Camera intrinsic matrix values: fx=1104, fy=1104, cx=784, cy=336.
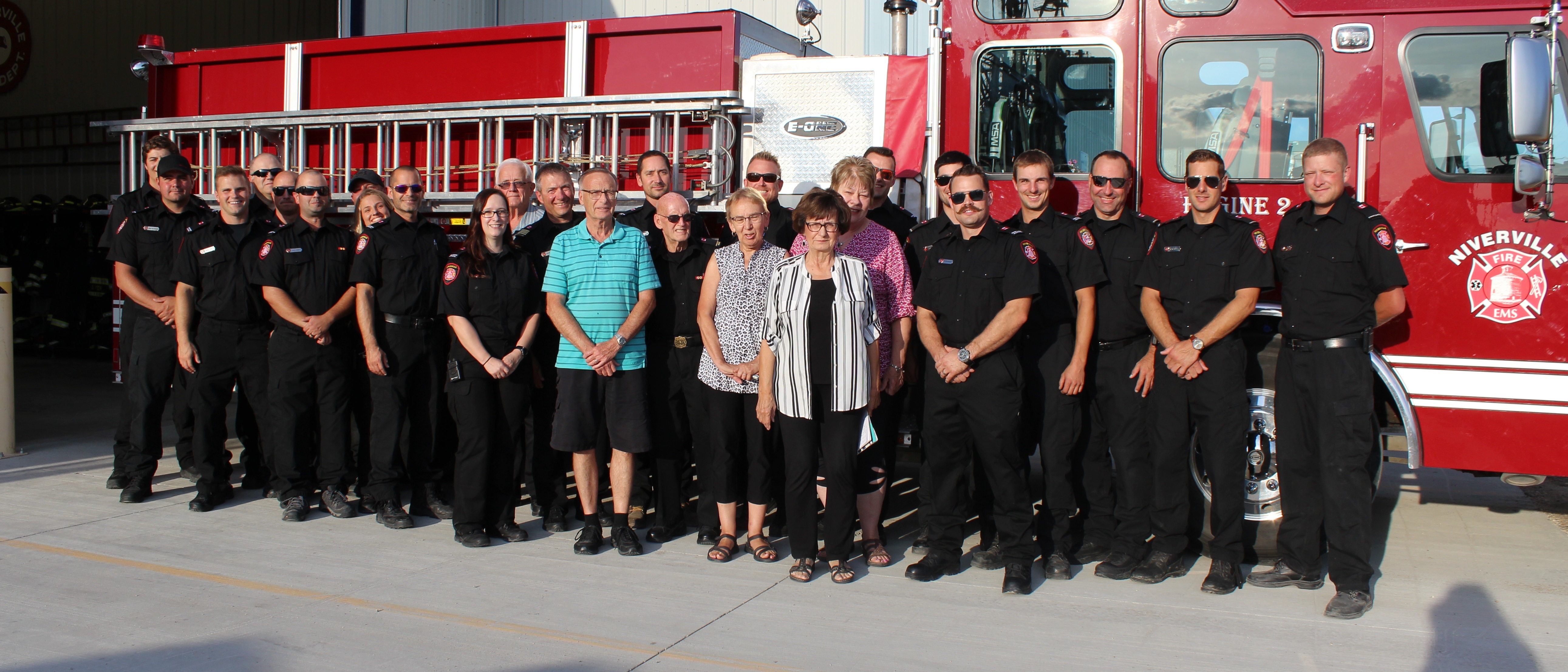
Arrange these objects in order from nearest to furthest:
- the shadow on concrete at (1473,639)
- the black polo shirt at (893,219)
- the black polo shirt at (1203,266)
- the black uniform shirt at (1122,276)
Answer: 1. the shadow on concrete at (1473,639)
2. the black polo shirt at (1203,266)
3. the black uniform shirt at (1122,276)
4. the black polo shirt at (893,219)

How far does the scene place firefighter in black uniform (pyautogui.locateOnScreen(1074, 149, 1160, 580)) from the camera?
15.4ft

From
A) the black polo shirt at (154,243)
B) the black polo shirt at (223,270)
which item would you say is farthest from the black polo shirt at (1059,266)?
the black polo shirt at (154,243)

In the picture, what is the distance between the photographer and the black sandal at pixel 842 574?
472 cm

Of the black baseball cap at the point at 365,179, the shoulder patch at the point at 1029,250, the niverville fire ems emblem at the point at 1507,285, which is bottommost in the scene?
the niverville fire ems emblem at the point at 1507,285

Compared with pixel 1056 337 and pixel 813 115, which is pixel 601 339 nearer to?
pixel 813 115

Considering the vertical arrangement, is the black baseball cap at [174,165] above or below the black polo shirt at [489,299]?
above

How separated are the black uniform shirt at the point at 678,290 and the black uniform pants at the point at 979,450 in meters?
1.20

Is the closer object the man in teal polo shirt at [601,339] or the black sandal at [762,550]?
the black sandal at [762,550]

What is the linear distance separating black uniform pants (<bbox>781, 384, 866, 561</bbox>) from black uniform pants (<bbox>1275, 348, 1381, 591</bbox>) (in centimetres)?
175

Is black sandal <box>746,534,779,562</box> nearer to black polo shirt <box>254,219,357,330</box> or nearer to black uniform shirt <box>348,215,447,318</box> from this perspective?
black uniform shirt <box>348,215,447,318</box>

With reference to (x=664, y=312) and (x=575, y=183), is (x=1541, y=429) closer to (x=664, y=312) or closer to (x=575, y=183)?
(x=664, y=312)

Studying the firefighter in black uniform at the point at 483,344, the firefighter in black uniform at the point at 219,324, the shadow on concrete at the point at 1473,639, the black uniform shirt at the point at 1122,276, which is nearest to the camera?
the shadow on concrete at the point at 1473,639

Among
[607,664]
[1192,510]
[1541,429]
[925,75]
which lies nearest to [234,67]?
[925,75]

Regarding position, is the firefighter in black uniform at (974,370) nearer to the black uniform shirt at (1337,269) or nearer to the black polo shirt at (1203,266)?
the black polo shirt at (1203,266)
